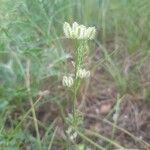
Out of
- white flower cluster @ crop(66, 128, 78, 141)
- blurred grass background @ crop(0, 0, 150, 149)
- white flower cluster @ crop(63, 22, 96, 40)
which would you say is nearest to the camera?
white flower cluster @ crop(63, 22, 96, 40)

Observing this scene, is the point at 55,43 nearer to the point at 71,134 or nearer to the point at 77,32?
the point at 71,134

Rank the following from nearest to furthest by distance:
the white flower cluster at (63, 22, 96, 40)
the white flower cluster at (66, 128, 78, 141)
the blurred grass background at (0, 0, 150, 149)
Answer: the white flower cluster at (63, 22, 96, 40) < the white flower cluster at (66, 128, 78, 141) < the blurred grass background at (0, 0, 150, 149)

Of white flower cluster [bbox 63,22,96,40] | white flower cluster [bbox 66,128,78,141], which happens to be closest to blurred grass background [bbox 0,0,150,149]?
white flower cluster [bbox 66,128,78,141]

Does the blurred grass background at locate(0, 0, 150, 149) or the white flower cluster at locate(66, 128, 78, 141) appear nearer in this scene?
the white flower cluster at locate(66, 128, 78, 141)

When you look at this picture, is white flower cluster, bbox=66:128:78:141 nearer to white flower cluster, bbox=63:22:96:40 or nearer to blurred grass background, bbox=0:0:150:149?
blurred grass background, bbox=0:0:150:149

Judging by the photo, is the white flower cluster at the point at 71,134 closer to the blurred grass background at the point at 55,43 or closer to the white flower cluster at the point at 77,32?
the blurred grass background at the point at 55,43

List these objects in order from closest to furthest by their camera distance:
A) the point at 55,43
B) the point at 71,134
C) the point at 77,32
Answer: the point at 77,32
the point at 71,134
the point at 55,43

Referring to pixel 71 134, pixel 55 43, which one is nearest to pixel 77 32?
pixel 71 134

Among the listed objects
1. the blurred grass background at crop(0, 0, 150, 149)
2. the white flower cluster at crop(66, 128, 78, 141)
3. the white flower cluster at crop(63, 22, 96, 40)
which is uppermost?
the white flower cluster at crop(63, 22, 96, 40)

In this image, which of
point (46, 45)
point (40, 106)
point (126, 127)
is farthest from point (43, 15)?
point (126, 127)
